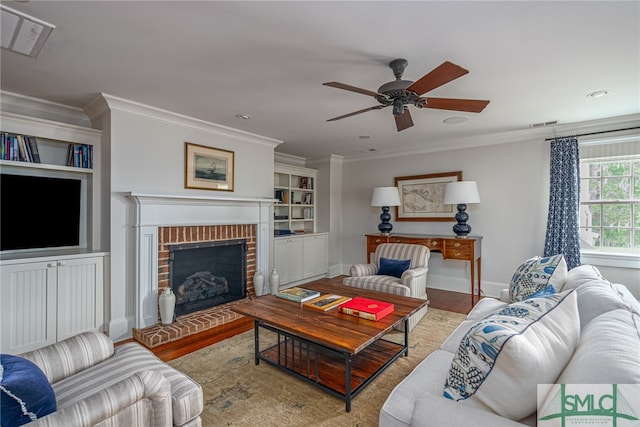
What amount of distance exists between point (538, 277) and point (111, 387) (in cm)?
267

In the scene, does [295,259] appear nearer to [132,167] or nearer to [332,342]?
[132,167]

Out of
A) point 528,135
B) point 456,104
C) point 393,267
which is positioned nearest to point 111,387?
point 456,104

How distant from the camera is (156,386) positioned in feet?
4.32

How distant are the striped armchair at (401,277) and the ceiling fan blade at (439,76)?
6.89 ft

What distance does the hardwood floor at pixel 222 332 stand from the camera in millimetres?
2779

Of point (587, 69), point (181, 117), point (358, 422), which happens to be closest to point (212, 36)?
point (181, 117)

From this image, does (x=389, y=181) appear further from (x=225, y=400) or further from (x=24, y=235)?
(x=24, y=235)

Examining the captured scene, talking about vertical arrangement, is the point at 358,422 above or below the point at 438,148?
below

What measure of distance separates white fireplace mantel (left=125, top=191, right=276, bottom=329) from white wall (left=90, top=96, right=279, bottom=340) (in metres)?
0.09

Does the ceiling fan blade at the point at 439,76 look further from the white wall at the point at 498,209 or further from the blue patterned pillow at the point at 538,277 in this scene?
the white wall at the point at 498,209

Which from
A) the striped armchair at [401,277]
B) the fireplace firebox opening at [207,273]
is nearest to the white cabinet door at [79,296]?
the fireplace firebox opening at [207,273]

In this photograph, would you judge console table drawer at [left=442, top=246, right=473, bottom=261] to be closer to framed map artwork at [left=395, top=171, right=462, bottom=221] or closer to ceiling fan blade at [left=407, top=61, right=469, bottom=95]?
framed map artwork at [left=395, top=171, right=462, bottom=221]

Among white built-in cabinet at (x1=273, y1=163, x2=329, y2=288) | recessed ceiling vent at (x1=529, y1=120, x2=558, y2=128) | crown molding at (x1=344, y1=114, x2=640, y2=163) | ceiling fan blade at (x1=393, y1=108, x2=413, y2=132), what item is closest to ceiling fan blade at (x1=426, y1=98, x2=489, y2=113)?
ceiling fan blade at (x1=393, y1=108, x2=413, y2=132)

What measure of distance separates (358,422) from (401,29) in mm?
2397
